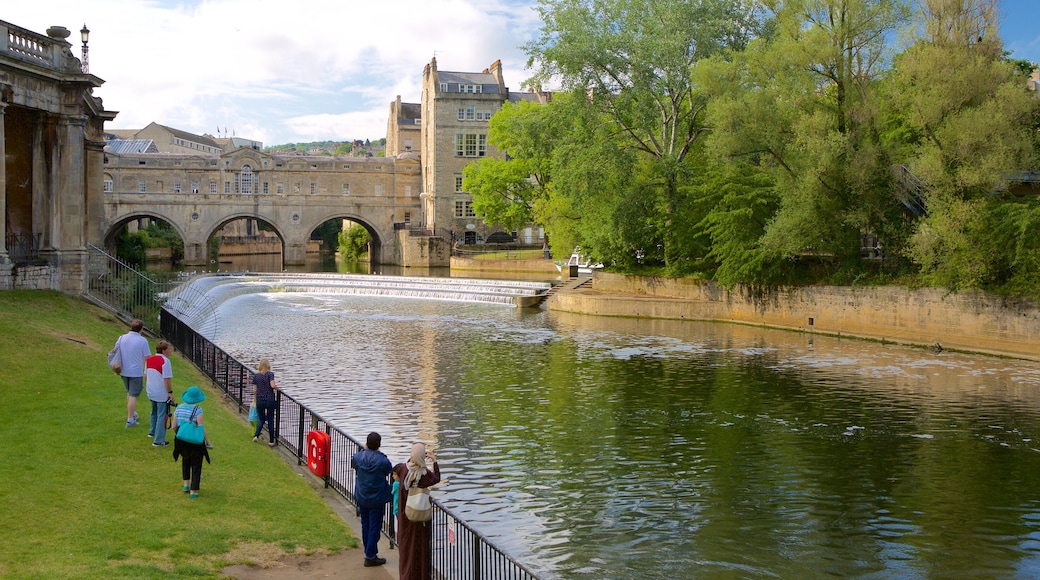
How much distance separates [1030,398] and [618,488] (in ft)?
42.6

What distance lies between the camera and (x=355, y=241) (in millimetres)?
100500

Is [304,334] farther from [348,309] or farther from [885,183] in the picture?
[885,183]

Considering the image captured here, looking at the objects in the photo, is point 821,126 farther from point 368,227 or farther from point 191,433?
point 368,227

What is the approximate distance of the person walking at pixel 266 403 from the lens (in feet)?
51.3

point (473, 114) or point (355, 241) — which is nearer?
point (473, 114)

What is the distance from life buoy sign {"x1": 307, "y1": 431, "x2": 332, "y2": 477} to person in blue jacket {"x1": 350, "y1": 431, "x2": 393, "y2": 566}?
251cm

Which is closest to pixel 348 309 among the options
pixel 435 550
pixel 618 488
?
pixel 618 488

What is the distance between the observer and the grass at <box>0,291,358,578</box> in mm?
9234

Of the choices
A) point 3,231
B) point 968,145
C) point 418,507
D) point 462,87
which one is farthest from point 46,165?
point 462,87

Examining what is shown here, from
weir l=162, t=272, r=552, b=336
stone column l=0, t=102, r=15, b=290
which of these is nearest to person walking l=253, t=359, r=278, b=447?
stone column l=0, t=102, r=15, b=290

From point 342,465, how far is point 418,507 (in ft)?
15.6

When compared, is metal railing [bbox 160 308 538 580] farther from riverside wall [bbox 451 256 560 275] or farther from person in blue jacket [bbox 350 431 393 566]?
riverside wall [bbox 451 256 560 275]

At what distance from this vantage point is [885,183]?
33.9 meters

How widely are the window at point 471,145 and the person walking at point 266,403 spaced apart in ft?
240
